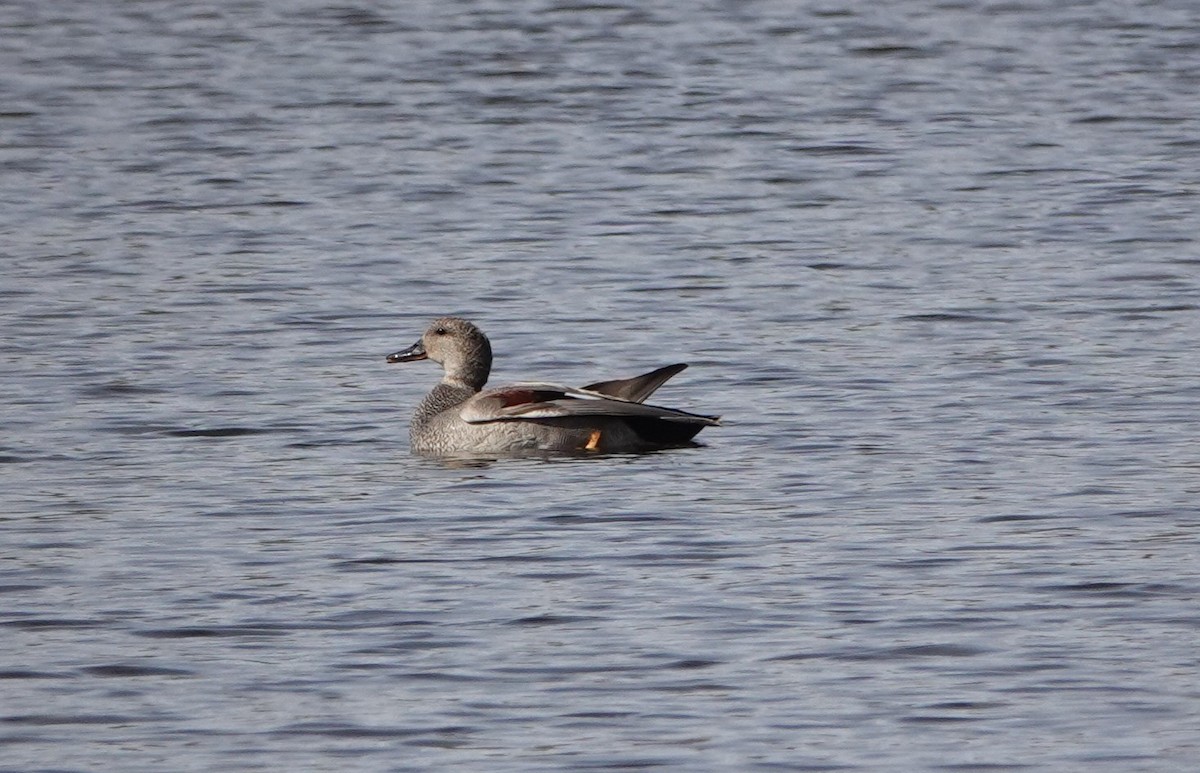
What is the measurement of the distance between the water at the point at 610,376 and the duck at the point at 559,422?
0.77 ft

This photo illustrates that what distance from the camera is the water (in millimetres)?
7551

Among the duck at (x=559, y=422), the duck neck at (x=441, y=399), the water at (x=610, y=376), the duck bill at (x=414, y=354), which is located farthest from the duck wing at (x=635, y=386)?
the duck bill at (x=414, y=354)

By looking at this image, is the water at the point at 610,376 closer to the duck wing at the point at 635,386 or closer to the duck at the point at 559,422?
the duck at the point at 559,422

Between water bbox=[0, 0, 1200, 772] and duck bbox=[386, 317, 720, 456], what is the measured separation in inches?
9.2

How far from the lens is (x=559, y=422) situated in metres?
11.5

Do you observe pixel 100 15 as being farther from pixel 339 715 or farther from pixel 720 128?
pixel 339 715

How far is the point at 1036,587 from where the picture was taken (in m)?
8.65

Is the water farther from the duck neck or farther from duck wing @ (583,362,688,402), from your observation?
duck wing @ (583,362,688,402)

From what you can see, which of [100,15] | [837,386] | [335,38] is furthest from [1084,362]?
[100,15]

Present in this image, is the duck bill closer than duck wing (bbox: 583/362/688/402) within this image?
No

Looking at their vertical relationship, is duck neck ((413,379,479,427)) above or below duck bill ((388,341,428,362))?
below

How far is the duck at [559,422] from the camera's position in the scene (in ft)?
37.2

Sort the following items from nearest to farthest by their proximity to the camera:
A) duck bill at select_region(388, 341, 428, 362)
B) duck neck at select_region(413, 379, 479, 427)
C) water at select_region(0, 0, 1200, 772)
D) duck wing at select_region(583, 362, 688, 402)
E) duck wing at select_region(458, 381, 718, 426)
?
1. water at select_region(0, 0, 1200, 772)
2. duck wing at select_region(458, 381, 718, 426)
3. duck wing at select_region(583, 362, 688, 402)
4. duck neck at select_region(413, 379, 479, 427)
5. duck bill at select_region(388, 341, 428, 362)

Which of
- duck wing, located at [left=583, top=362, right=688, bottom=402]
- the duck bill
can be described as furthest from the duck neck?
duck wing, located at [left=583, top=362, right=688, bottom=402]
